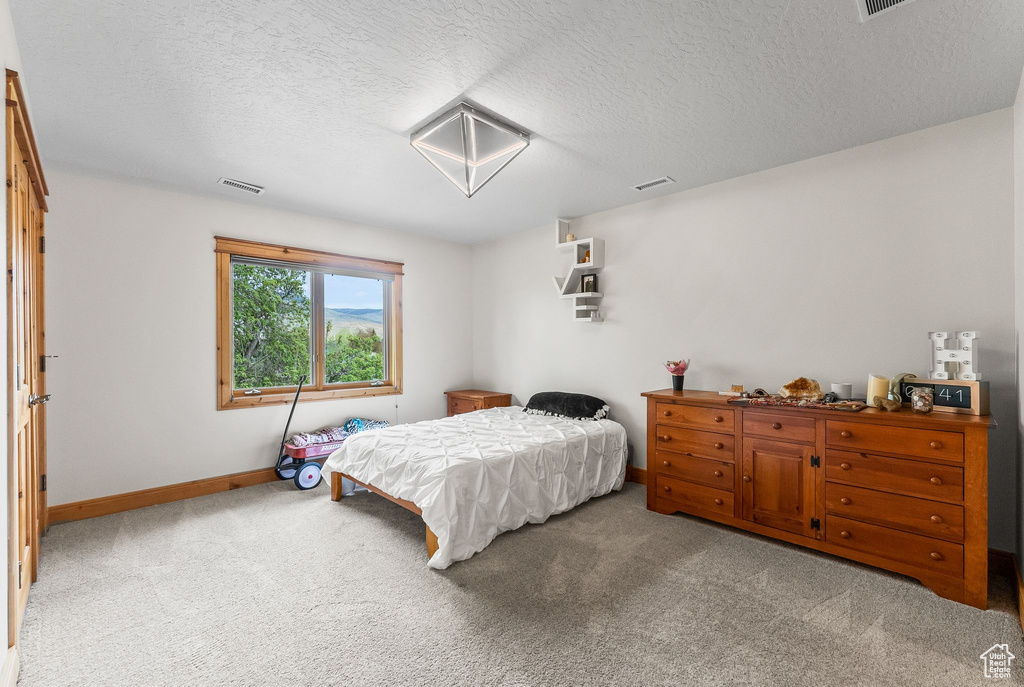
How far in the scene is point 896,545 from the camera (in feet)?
7.80

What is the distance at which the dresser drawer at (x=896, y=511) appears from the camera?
2219mm

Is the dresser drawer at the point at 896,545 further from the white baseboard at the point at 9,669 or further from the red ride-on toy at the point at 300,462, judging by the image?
the red ride-on toy at the point at 300,462

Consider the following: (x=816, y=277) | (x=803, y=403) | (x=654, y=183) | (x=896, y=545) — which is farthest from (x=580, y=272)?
(x=896, y=545)

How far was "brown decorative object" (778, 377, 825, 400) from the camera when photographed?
288 cm

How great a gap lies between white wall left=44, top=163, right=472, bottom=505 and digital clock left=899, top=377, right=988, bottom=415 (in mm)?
4694

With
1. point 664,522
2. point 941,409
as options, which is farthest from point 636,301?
point 941,409

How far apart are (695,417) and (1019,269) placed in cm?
180

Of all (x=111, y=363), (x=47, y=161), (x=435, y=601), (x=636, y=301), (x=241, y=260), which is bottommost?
(x=435, y=601)

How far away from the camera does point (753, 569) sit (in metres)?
2.53

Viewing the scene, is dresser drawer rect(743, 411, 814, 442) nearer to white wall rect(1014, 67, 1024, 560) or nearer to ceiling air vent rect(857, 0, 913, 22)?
white wall rect(1014, 67, 1024, 560)

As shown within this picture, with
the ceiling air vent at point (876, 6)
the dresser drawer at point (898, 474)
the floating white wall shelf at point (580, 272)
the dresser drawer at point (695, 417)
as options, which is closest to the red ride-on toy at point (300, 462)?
the floating white wall shelf at point (580, 272)

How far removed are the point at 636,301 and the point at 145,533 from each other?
4.13 m

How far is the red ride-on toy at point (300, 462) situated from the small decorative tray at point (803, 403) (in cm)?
343

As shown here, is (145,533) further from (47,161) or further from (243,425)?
(47,161)
